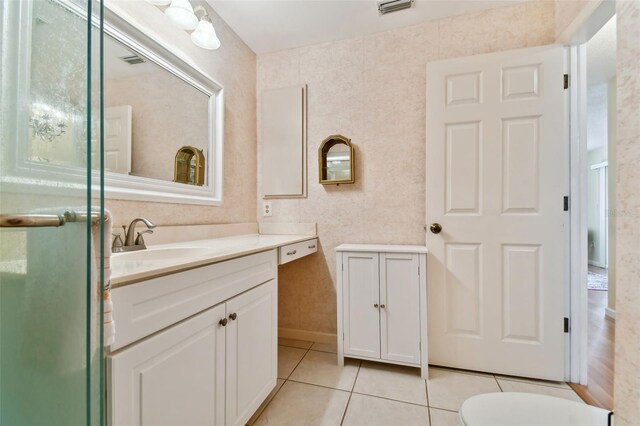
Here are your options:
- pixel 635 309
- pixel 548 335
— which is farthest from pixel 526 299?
pixel 635 309

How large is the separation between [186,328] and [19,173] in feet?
→ 2.08

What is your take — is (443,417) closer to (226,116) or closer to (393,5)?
(226,116)

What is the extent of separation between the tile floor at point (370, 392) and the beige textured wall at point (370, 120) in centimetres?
49

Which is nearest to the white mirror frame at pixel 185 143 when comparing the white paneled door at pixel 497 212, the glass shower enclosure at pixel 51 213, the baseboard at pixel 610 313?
the glass shower enclosure at pixel 51 213

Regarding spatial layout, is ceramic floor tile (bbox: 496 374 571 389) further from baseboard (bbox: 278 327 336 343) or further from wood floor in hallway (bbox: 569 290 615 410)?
baseboard (bbox: 278 327 336 343)

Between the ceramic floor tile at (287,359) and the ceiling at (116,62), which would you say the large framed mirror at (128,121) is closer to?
the ceiling at (116,62)

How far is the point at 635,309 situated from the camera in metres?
0.72

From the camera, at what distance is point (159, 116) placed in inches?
57.2

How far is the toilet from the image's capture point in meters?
0.90

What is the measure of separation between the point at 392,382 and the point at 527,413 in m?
0.83

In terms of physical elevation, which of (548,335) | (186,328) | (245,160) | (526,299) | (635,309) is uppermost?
(245,160)

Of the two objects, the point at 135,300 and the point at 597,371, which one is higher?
the point at 135,300

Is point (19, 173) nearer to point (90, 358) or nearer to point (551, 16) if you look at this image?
point (90, 358)

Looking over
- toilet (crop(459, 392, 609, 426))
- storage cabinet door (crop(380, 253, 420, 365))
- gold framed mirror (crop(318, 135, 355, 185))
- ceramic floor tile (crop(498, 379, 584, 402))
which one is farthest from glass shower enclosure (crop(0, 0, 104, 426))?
ceramic floor tile (crop(498, 379, 584, 402))
